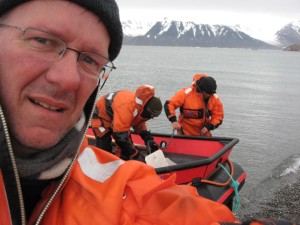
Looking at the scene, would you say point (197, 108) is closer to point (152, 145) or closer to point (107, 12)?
point (152, 145)

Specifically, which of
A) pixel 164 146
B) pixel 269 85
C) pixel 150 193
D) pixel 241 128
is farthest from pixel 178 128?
pixel 269 85

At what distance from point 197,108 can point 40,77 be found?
18.8ft


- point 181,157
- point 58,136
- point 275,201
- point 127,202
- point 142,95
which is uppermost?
point 58,136

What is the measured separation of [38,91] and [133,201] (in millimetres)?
532

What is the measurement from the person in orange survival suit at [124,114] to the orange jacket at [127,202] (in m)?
3.54

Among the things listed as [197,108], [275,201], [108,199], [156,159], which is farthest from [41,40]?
[275,201]

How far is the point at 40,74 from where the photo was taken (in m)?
1.31

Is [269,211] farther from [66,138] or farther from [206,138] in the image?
[66,138]

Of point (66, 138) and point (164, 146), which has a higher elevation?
point (66, 138)

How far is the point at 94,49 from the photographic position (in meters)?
1.47

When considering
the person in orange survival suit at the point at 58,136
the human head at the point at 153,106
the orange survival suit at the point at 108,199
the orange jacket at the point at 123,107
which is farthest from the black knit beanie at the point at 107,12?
the human head at the point at 153,106

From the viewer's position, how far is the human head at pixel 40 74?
1291mm

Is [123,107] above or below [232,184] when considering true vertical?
above

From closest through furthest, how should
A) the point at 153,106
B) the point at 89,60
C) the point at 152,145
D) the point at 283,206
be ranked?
1. the point at 89,60
2. the point at 153,106
3. the point at 152,145
4. the point at 283,206
